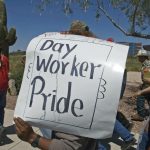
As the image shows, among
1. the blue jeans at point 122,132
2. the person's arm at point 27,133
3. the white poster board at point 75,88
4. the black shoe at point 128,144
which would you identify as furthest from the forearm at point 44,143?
the black shoe at point 128,144

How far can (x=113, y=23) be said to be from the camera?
11531 mm

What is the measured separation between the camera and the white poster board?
2467mm

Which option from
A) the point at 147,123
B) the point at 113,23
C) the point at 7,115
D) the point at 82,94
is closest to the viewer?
the point at 82,94

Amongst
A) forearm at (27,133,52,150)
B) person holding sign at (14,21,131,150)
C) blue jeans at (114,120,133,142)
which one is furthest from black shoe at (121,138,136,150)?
forearm at (27,133,52,150)

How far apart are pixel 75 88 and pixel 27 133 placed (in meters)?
0.40

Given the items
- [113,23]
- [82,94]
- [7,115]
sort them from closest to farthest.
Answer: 1. [82,94]
2. [7,115]
3. [113,23]

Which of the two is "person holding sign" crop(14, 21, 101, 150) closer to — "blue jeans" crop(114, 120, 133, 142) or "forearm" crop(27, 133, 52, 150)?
"forearm" crop(27, 133, 52, 150)

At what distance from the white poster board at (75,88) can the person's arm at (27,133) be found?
0.04m

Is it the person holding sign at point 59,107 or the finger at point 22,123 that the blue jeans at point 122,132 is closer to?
the person holding sign at point 59,107

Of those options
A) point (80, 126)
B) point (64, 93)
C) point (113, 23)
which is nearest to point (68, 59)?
point (64, 93)

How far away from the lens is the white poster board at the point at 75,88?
2467 millimetres

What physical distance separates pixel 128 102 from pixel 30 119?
30.6ft

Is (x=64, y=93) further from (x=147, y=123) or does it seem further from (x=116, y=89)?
(x=147, y=123)

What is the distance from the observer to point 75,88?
247 centimetres
